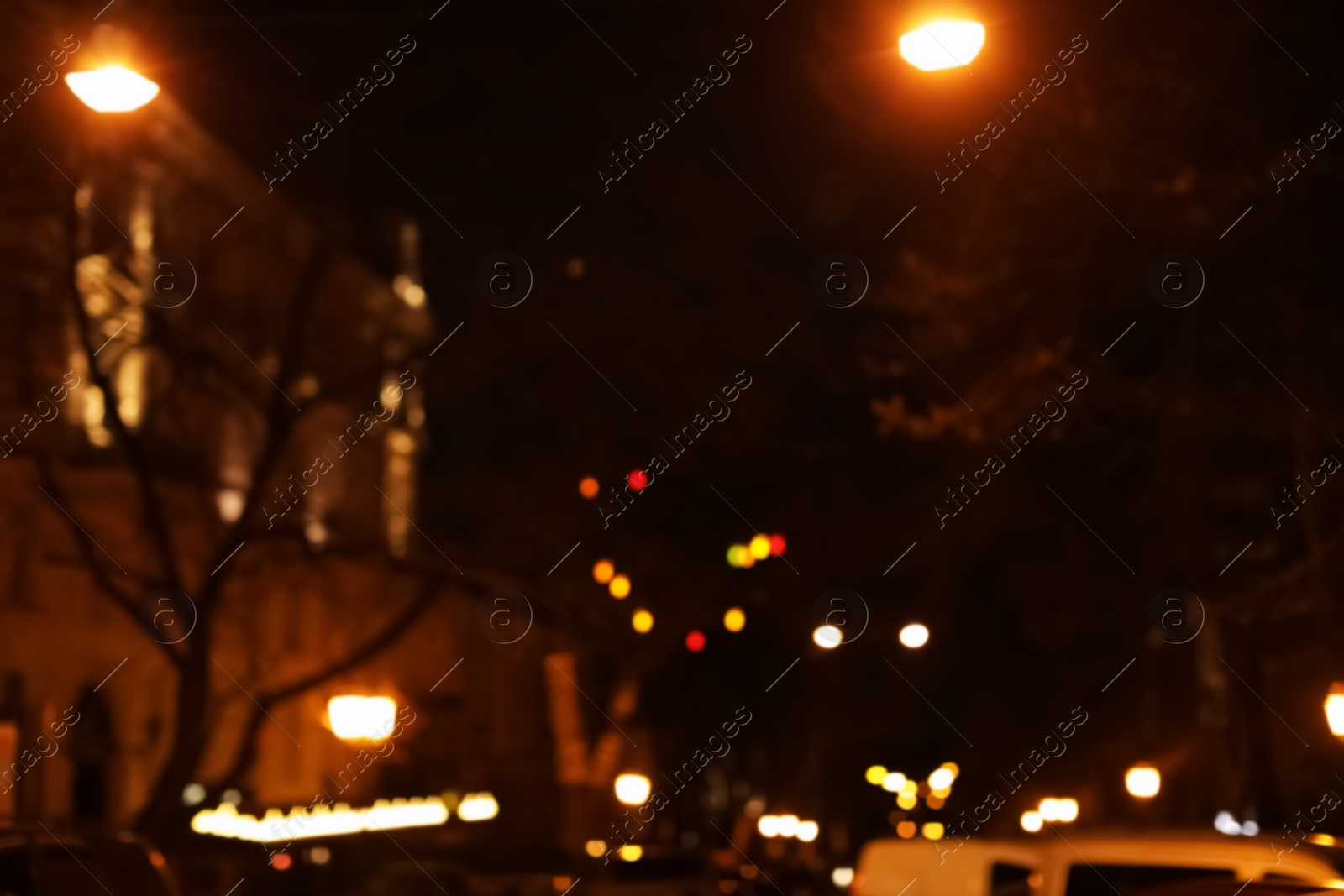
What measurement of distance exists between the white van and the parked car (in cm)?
495

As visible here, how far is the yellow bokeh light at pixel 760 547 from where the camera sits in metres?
28.2

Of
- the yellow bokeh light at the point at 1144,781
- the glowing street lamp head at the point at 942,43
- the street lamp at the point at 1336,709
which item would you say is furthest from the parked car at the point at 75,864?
the yellow bokeh light at the point at 1144,781

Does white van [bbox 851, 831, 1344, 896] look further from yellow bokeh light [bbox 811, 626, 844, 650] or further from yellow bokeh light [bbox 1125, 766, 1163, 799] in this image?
yellow bokeh light [bbox 811, 626, 844, 650]

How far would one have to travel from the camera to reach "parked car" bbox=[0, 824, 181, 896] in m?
8.18

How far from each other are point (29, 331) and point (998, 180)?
12343mm

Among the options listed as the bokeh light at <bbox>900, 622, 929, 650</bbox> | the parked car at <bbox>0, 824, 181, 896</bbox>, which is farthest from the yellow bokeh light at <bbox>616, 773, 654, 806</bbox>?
the parked car at <bbox>0, 824, 181, 896</bbox>

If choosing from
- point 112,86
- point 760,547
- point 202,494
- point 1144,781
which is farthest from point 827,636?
point 112,86

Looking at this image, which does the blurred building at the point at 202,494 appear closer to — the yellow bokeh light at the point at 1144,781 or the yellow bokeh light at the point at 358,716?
the yellow bokeh light at the point at 358,716

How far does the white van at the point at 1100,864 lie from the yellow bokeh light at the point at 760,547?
Result: 17.4m

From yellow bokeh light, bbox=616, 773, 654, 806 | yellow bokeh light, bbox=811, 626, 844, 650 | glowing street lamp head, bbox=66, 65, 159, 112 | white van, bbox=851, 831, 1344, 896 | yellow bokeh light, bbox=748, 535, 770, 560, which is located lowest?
white van, bbox=851, 831, 1344, 896

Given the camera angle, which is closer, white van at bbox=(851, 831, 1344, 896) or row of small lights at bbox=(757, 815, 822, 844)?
white van at bbox=(851, 831, 1344, 896)

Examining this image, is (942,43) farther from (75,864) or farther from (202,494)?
(202,494)

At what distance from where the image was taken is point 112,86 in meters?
10.7

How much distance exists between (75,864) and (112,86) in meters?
5.26
